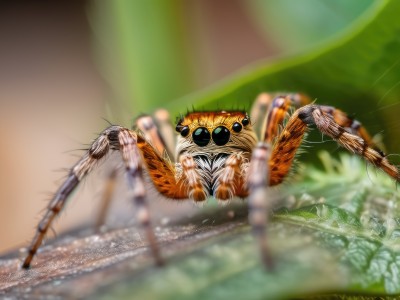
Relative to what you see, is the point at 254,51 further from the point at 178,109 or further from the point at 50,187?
the point at 178,109

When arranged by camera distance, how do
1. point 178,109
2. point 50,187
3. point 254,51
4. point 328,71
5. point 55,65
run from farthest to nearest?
point 55,65 < point 254,51 < point 50,187 < point 178,109 < point 328,71

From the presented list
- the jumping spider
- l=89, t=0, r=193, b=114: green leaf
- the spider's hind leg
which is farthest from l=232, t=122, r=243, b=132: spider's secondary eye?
l=89, t=0, r=193, b=114: green leaf

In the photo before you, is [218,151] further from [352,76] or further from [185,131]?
[352,76]

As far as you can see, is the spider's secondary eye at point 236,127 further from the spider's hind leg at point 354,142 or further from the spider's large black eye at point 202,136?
the spider's hind leg at point 354,142

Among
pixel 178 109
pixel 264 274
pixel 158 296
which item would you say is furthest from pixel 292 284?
pixel 178 109

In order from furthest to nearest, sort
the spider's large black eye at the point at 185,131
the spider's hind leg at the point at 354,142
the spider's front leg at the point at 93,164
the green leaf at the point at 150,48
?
the green leaf at the point at 150,48 < the spider's large black eye at the point at 185,131 < the spider's hind leg at the point at 354,142 < the spider's front leg at the point at 93,164

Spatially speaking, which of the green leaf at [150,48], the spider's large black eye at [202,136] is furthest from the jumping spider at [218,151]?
the green leaf at [150,48]

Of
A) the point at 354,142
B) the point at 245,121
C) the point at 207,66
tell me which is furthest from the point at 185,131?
the point at 207,66
